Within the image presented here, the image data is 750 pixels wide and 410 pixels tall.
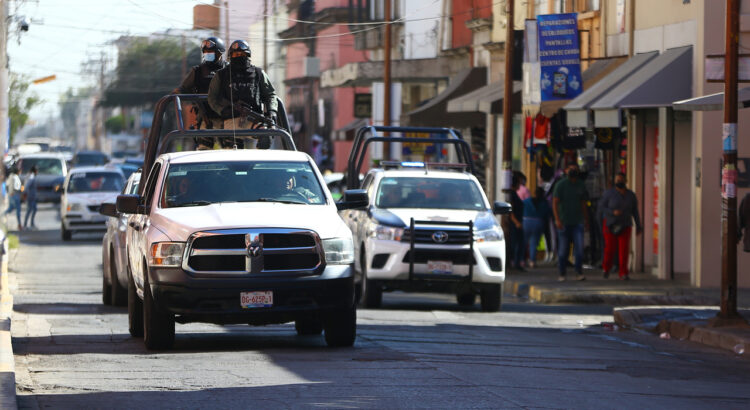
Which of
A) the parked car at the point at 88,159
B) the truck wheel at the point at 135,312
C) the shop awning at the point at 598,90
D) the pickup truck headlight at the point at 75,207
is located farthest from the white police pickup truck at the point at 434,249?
the parked car at the point at 88,159

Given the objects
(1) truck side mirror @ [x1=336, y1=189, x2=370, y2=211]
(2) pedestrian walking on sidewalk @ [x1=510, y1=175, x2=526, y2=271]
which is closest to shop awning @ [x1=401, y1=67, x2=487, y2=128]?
(2) pedestrian walking on sidewalk @ [x1=510, y1=175, x2=526, y2=271]

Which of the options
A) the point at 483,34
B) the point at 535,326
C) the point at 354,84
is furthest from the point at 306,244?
the point at 354,84

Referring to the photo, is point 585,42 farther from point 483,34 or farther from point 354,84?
point 354,84

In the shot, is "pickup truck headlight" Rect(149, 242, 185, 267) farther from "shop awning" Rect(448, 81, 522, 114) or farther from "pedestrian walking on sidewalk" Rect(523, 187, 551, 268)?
"shop awning" Rect(448, 81, 522, 114)

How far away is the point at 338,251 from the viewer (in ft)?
40.5

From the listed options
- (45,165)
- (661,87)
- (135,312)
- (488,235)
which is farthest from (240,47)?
(45,165)

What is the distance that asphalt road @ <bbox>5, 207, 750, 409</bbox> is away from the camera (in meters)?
9.78

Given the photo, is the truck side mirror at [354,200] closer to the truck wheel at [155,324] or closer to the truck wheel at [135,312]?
the truck wheel at [155,324]

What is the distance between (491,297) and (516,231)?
7377 millimetres

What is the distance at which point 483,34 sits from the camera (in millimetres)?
37562

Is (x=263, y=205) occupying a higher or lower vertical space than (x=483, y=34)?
lower

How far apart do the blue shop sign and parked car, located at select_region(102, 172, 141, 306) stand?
33.7 ft

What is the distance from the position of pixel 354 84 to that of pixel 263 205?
111 ft

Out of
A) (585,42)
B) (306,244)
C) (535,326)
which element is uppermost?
(585,42)
